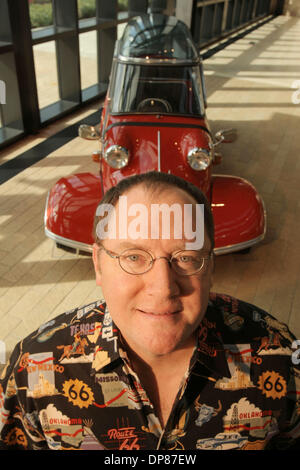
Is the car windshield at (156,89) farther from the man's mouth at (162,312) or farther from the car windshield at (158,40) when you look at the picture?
the man's mouth at (162,312)

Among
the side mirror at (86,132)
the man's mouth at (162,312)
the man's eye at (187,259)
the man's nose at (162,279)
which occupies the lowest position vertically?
the side mirror at (86,132)

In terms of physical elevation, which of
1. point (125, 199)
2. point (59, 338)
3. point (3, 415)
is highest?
point (125, 199)

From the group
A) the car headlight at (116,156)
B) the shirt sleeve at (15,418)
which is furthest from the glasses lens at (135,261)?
the car headlight at (116,156)

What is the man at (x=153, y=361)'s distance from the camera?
0.90m

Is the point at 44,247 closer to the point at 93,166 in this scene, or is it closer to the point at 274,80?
the point at 93,166

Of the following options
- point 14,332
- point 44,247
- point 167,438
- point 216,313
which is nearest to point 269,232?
point 44,247

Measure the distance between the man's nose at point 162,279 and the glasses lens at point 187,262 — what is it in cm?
2

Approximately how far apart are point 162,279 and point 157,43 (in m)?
3.62

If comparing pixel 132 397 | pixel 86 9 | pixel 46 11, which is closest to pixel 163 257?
pixel 132 397

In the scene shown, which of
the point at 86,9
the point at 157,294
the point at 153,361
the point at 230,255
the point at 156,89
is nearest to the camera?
the point at 157,294

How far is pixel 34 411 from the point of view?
1.03 m

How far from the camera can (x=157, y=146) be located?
3.11 meters

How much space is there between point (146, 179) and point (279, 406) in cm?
74

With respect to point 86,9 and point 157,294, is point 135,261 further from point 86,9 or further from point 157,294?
point 86,9
